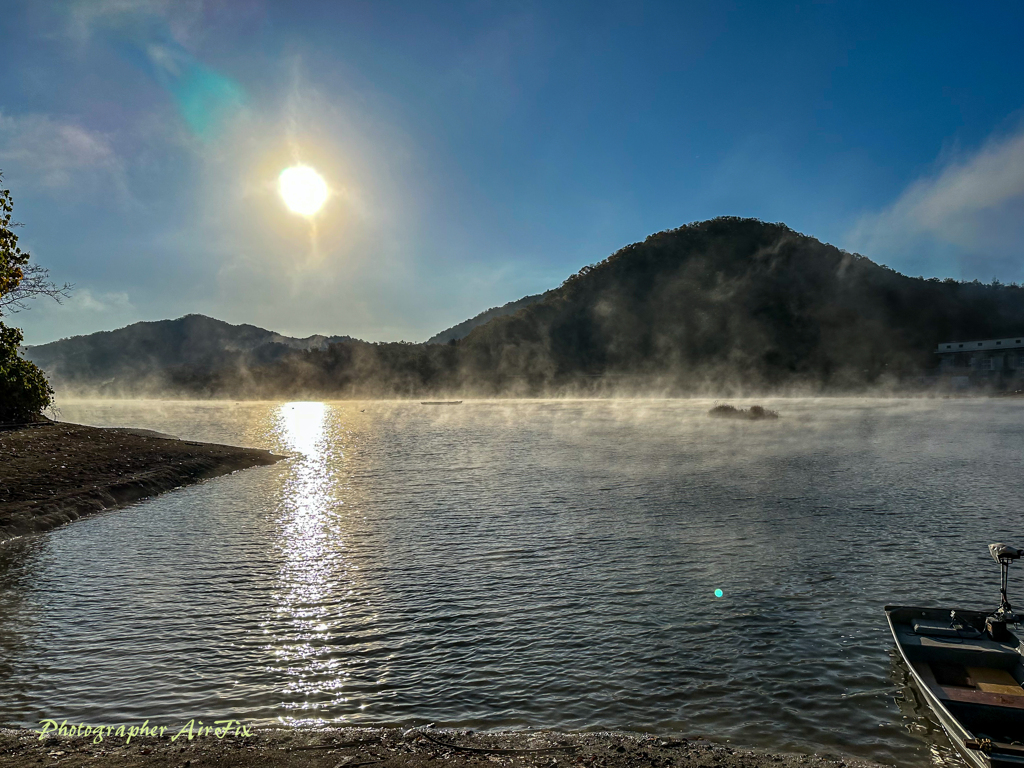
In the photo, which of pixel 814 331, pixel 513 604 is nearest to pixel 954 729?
pixel 513 604

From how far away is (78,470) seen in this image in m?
29.8

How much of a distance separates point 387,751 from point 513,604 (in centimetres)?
681

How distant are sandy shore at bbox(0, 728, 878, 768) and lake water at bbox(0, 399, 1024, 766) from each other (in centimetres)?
55

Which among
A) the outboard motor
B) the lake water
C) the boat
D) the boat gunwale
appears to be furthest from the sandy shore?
the outboard motor

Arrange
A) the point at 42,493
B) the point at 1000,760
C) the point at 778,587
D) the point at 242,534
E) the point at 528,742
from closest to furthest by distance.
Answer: the point at 1000,760
the point at 528,742
the point at 778,587
the point at 242,534
the point at 42,493

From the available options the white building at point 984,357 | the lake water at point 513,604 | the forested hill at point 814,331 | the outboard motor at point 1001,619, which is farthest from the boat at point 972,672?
the forested hill at point 814,331

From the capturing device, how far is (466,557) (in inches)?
768

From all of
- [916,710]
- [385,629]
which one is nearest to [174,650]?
[385,629]

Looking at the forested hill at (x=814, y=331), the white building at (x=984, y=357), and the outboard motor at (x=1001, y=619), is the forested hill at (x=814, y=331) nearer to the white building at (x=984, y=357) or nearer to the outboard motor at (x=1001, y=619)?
the white building at (x=984, y=357)

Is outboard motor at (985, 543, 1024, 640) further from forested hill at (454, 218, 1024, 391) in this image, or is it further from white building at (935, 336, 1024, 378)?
forested hill at (454, 218, 1024, 391)

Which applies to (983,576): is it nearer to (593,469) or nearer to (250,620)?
(250,620)

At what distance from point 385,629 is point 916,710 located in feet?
32.6

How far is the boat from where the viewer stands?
8.42 meters

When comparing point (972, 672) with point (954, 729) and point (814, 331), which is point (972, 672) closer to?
point (954, 729)
